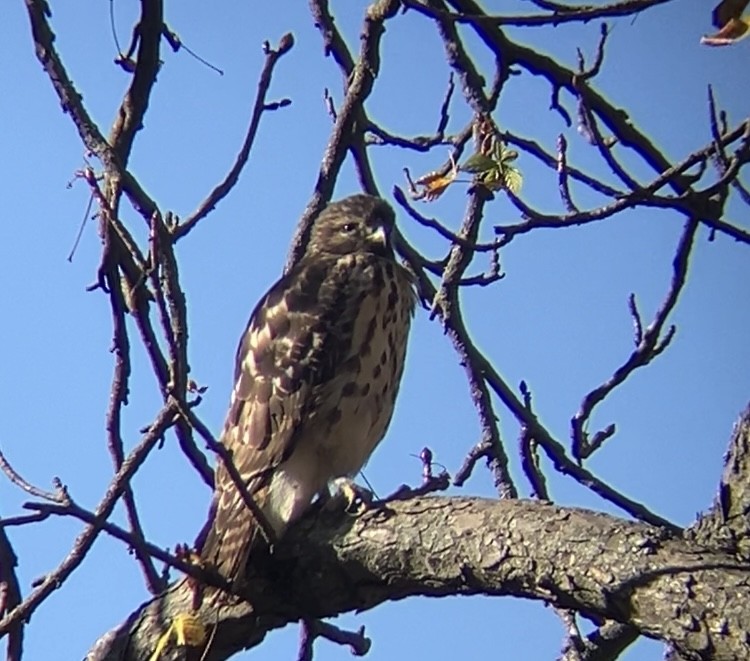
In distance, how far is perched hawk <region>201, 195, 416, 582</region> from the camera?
4.34 m

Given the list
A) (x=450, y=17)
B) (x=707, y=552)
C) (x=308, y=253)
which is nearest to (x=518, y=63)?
(x=450, y=17)

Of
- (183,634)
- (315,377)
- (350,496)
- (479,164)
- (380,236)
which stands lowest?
(183,634)

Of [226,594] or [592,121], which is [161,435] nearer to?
[226,594]

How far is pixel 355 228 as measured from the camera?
205 inches

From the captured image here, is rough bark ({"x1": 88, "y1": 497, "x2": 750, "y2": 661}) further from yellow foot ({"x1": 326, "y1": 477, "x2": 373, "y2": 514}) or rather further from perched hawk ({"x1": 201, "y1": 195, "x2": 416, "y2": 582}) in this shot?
perched hawk ({"x1": 201, "y1": 195, "x2": 416, "y2": 582})

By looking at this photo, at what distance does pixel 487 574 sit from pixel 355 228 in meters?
2.53

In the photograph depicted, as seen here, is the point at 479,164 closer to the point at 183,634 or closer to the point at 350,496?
the point at 350,496

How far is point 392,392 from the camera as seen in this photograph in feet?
15.1

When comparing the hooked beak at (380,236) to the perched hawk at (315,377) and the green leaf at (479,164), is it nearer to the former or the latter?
the perched hawk at (315,377)

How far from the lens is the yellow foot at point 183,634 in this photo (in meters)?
3.09

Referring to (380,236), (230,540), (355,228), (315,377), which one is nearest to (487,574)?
(230,540)

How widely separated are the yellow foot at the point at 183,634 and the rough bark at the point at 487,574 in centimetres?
3

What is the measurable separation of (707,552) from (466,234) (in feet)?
5.02

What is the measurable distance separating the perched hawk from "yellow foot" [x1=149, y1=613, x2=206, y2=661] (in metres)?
0.93
